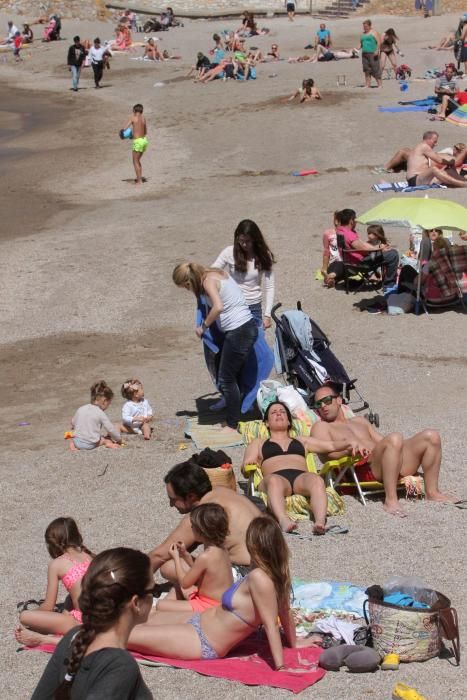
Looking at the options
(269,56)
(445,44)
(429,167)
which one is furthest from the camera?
(269,56)

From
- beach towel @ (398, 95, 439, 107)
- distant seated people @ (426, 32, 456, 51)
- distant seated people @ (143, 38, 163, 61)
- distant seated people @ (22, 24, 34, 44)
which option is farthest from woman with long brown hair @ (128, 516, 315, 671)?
distant seated people @ (22, 24, 34, 44)

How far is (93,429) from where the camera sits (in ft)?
33.9

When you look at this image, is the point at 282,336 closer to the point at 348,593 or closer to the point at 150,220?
the point at 348,593

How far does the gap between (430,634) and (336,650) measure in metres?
0.49

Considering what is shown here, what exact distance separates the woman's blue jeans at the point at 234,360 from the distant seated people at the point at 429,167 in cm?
941

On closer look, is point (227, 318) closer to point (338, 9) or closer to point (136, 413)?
point (136, 413)

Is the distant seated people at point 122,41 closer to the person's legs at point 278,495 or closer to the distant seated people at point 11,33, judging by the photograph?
the distant seated people at point 11,33

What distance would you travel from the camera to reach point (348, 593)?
23.2 feet

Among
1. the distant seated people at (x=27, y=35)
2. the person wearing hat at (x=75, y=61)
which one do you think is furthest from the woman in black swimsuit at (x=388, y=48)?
the distant seated people at (x=27, y=35)

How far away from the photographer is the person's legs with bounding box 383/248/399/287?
1501 cm

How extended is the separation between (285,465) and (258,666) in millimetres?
2541

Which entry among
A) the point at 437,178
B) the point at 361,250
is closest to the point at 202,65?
the point at 437,178

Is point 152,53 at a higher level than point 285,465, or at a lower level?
higher

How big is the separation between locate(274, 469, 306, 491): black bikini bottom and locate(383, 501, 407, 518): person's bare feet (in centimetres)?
64
